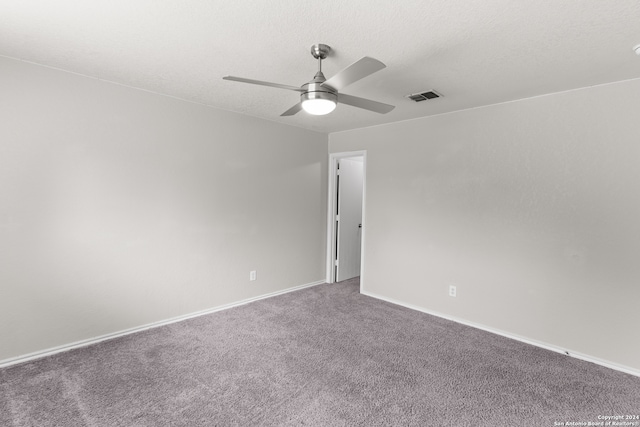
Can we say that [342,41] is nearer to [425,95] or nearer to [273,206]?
[425,95]

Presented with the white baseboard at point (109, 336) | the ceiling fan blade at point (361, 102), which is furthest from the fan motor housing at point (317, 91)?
the white baseboard at point (109, 336)

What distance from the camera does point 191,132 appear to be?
3340 mm

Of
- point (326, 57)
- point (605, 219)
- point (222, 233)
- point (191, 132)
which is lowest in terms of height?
point (222, 233)

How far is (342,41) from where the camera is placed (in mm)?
1940

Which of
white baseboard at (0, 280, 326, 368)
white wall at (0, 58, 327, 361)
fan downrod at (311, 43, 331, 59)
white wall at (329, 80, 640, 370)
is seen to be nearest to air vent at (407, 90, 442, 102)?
white wall at (329, 80, 640, 370)

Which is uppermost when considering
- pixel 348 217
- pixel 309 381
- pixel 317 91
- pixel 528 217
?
pixel 317 91

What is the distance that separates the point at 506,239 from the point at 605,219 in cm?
78

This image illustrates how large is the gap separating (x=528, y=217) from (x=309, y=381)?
2.58 metres

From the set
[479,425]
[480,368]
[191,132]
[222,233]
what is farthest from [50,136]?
[480,368]

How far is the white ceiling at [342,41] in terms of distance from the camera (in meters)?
1.64

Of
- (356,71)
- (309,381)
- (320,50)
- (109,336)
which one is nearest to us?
(356,71)

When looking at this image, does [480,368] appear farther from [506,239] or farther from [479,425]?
[506,239]

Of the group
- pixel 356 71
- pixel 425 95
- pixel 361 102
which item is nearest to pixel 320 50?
pixel 361 102

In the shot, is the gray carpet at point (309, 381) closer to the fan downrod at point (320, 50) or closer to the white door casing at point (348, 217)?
the white door casing at point (348, 217)
